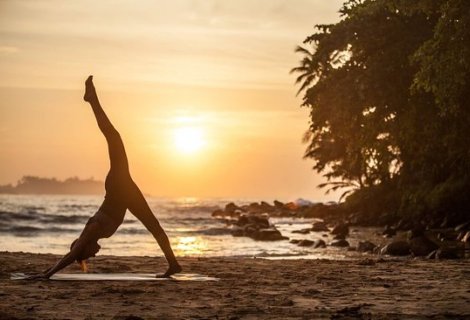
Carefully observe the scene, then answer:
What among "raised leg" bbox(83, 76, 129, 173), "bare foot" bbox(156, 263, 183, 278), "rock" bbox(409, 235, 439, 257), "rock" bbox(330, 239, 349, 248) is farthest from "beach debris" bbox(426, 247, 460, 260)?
"raised leg" bbox(83, 76, 129, 173)

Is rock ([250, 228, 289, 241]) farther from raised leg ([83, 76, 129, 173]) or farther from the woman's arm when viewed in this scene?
the woman's arm

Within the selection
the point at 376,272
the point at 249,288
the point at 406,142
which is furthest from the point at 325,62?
the point at 249,288

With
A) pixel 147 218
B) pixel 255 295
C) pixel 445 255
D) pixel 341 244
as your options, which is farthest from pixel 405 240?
pixel 255 295

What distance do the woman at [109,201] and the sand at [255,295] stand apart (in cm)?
36

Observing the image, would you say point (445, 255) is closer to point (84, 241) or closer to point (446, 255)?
point (446, 255)

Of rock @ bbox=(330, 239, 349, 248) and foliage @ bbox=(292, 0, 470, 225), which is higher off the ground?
foliage @ bbox=(292, 0, 470, 225)

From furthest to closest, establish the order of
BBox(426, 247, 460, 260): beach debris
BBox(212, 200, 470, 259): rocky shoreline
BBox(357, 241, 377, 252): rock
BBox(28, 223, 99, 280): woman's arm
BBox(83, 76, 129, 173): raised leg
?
BBox(357, 241, 377, 252): rock
BBox(212, 200, 470, 259): rocky shoreline
BBox(426, 247, 460, 260): beach debris
BBox(83, 76, 129, 173): raised leg
BBox(28, 223, 99, 280): woman's arm

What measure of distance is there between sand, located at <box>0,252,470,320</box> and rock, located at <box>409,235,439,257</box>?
554cm

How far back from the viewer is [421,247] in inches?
637

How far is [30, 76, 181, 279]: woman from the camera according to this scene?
8195mm

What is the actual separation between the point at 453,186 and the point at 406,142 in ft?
11.3

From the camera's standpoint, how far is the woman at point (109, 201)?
8195mm

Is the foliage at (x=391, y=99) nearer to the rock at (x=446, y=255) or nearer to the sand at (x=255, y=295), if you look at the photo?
the rock at (x=446, y=255)

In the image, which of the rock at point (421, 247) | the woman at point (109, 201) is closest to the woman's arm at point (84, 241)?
the woman at point (109, 201)
